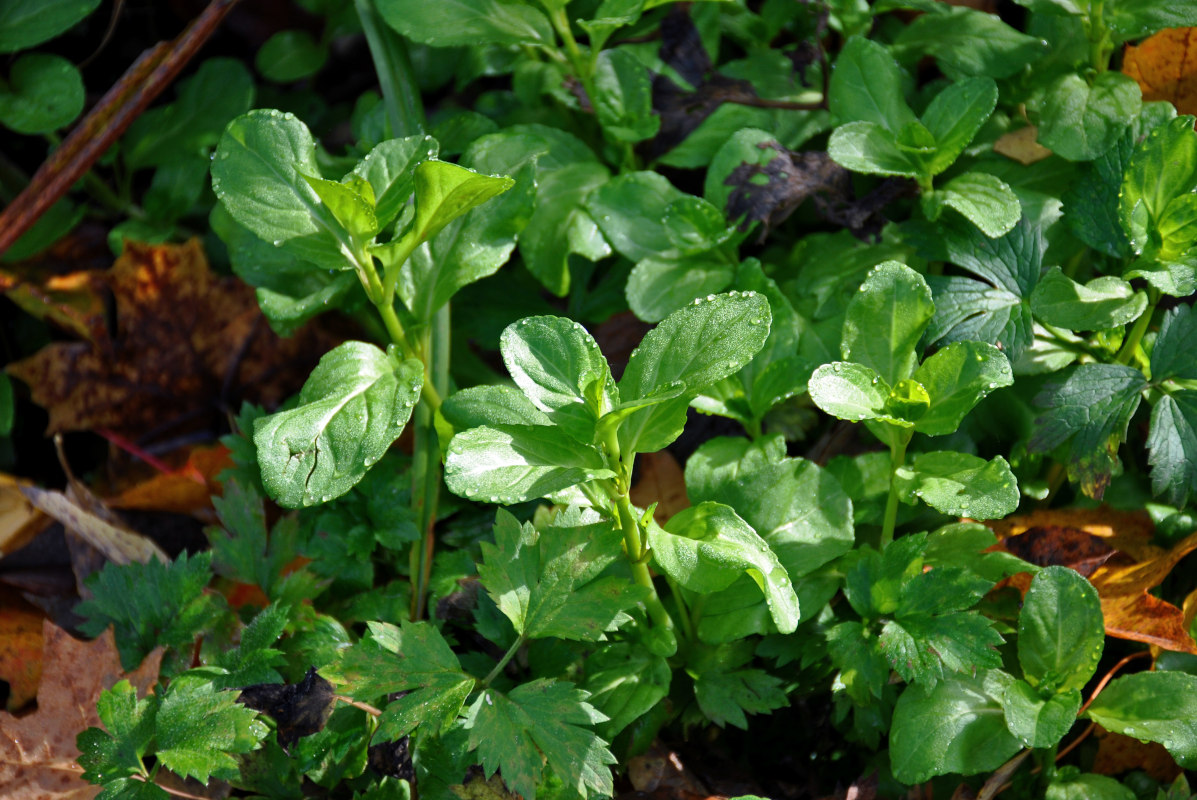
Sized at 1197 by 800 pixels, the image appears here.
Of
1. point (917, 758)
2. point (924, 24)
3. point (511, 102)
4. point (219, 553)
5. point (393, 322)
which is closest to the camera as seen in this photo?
point (917, 758)

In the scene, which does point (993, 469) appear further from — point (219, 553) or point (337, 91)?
point (337, 91)

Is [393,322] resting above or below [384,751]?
above

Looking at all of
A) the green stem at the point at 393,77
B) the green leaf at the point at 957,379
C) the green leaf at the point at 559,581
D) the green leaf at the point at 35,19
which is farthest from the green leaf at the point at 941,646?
the green leaf at the point at 35,19

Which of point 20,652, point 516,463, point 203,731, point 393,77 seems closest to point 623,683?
point 516,463

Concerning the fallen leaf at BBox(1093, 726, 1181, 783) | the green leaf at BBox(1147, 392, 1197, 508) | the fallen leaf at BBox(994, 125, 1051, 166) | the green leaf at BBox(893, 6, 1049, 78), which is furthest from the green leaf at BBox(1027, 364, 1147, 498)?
the green leaf at BBox(893, 6, 1049, 78)

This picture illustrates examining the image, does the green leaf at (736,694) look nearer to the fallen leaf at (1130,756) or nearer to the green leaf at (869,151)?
the fallen leaf at (1130,756)

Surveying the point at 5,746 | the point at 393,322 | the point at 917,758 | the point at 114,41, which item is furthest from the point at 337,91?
the point at 917,758
